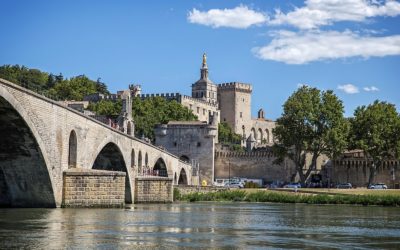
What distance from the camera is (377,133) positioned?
90250 millimetres

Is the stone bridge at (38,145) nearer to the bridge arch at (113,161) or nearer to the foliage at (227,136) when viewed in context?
the bridge arch at (113,161)

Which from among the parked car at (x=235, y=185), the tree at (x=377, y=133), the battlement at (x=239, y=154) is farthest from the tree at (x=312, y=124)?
the battlement at (x=239, y=154)

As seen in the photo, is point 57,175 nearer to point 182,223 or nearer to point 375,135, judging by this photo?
point 182,223

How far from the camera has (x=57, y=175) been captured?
39094mm

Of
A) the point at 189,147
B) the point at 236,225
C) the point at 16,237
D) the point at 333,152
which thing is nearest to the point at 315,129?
the point at 333,152

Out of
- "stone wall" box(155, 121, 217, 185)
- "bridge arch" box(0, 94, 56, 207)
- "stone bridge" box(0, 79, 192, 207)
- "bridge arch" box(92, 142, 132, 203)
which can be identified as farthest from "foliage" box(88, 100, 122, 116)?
"bridge arch" box(0, 94, 56, 207)

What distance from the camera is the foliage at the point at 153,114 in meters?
107

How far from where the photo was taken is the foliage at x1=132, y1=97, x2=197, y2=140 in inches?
4222

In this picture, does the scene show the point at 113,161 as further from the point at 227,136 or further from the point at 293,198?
the point at 227,136

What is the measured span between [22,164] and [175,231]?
1264cm

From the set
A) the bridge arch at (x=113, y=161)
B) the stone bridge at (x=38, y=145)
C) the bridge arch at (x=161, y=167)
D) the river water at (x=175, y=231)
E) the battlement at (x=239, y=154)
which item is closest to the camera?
the river water at (x=175, y=231)

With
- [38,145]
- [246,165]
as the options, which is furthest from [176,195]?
[246,165]

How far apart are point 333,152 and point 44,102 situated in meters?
58.1

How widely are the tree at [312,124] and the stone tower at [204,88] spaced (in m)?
59.2
